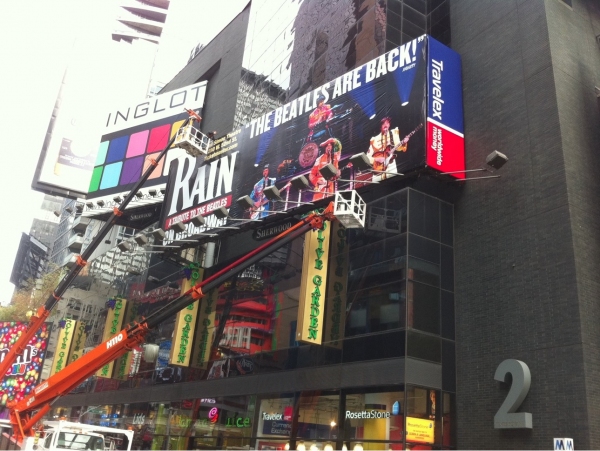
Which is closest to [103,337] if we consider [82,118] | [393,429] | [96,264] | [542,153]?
[96,264]

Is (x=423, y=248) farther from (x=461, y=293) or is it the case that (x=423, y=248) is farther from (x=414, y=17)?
(x=414, y=17)

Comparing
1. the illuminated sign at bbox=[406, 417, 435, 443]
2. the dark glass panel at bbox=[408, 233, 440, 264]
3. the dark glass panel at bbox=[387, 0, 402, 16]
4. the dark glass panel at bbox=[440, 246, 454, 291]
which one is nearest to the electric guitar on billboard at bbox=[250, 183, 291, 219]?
the dark glass panel at bbox=[408, 233, 440, 264]

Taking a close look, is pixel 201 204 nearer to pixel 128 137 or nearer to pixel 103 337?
pixel 103 337

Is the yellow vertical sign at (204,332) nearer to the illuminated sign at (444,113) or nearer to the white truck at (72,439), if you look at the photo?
the white truck at (72,439)

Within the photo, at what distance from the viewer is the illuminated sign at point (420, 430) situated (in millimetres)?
16031

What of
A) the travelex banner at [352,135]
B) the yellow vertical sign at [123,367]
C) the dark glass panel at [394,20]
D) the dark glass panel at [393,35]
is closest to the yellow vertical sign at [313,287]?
the travelex banner at [352,135]

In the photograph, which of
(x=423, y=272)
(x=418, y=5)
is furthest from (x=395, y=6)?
(x=423, y=272)

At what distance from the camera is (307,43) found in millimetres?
29250

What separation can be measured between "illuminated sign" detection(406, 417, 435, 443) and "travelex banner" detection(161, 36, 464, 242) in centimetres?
821

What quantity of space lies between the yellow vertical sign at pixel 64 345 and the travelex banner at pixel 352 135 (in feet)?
53.7

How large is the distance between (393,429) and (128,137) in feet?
111

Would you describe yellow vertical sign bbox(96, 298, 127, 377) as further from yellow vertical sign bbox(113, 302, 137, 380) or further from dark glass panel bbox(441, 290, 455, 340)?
dark glass panel bbox(441, 290, 455, 340)

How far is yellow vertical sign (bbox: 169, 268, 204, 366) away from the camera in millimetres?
25453

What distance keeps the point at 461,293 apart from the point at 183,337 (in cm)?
1350
